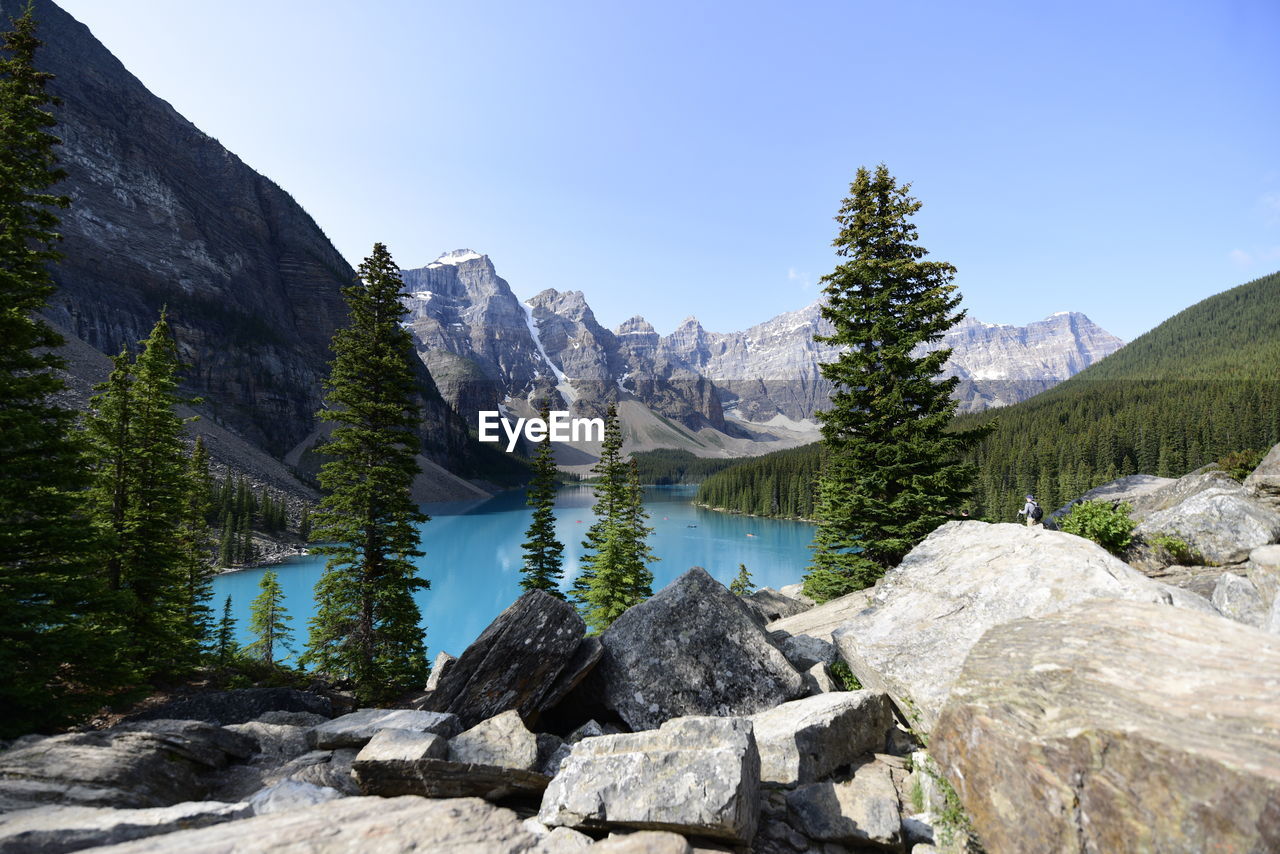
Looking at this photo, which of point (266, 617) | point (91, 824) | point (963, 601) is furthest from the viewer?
point (266, 617)

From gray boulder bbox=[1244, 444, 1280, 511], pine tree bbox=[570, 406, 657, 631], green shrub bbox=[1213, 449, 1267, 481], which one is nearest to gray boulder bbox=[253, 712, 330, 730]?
pine tree bbox=[570, 406, 657, 631]

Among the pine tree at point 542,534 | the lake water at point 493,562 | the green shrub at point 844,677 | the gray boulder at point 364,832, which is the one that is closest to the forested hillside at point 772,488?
the lake water at point 493,562

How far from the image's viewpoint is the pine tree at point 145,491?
1972 cm

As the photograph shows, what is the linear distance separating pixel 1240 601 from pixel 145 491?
33.9m

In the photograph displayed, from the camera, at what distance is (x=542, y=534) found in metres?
34.7

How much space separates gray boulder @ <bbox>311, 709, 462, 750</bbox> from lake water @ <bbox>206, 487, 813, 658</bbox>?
2750 cm

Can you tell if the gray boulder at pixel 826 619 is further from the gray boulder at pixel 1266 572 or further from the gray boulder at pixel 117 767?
the gray boulder at pixel 117 767

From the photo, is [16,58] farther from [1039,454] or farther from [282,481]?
[1039,454]

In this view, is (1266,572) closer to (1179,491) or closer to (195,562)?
(1179,491)

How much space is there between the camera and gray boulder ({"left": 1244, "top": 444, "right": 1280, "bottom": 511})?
1692 centimetres

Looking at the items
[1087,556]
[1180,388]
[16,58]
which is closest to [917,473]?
[1087,556]

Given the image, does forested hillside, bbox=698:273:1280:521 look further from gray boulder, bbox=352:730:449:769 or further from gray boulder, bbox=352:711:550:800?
gray boulder, bbox=352:730:449:769

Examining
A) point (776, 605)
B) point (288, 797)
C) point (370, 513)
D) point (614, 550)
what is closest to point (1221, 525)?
point (776, 605)

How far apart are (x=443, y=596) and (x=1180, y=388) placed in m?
172
